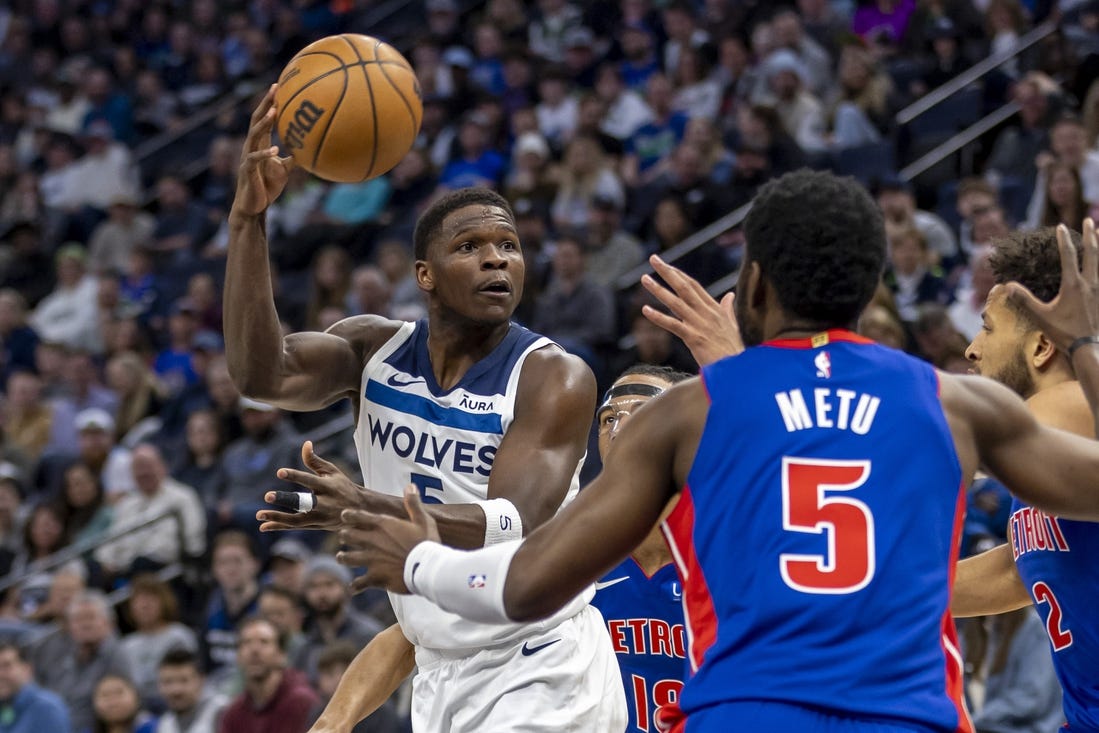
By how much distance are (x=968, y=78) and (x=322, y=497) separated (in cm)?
895

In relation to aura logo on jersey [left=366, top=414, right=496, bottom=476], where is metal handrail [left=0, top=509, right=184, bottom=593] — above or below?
below

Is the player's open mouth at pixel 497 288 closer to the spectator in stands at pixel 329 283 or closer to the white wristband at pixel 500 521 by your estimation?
the white wristband at pixel 500 521

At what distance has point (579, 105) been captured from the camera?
13.2 m

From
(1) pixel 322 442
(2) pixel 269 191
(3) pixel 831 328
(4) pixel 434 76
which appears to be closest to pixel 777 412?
(3) pixel 831 328

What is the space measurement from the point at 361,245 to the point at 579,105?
7.21 ft

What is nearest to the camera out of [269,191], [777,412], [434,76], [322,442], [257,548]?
[777,412]

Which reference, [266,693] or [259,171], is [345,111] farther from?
[266,693]

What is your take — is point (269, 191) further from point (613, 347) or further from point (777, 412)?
point (613, 347)

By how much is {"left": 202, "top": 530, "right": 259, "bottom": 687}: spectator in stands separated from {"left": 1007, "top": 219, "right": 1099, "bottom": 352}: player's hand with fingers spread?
672 cm

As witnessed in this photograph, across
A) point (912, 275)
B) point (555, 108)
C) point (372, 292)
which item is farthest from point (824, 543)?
point (555, 108)

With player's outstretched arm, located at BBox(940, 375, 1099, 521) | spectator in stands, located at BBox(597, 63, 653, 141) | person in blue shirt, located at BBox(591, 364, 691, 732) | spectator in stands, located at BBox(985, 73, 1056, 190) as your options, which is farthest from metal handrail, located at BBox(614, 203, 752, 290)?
→ player's outstretched arm, located at BBox(940, 375, 1099, 521)

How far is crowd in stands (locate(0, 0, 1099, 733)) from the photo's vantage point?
8.99 m

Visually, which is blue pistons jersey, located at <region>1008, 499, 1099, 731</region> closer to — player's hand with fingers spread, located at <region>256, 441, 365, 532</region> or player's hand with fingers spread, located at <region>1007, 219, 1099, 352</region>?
player's hand with fingers spread, located at <region>1007, 219, 1099, 352</region>

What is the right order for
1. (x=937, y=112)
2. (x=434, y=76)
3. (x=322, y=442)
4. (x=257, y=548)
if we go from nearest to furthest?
(x=257, y=548), (x=322, y=442), (x=937, y=112), (x=434, y=76)
